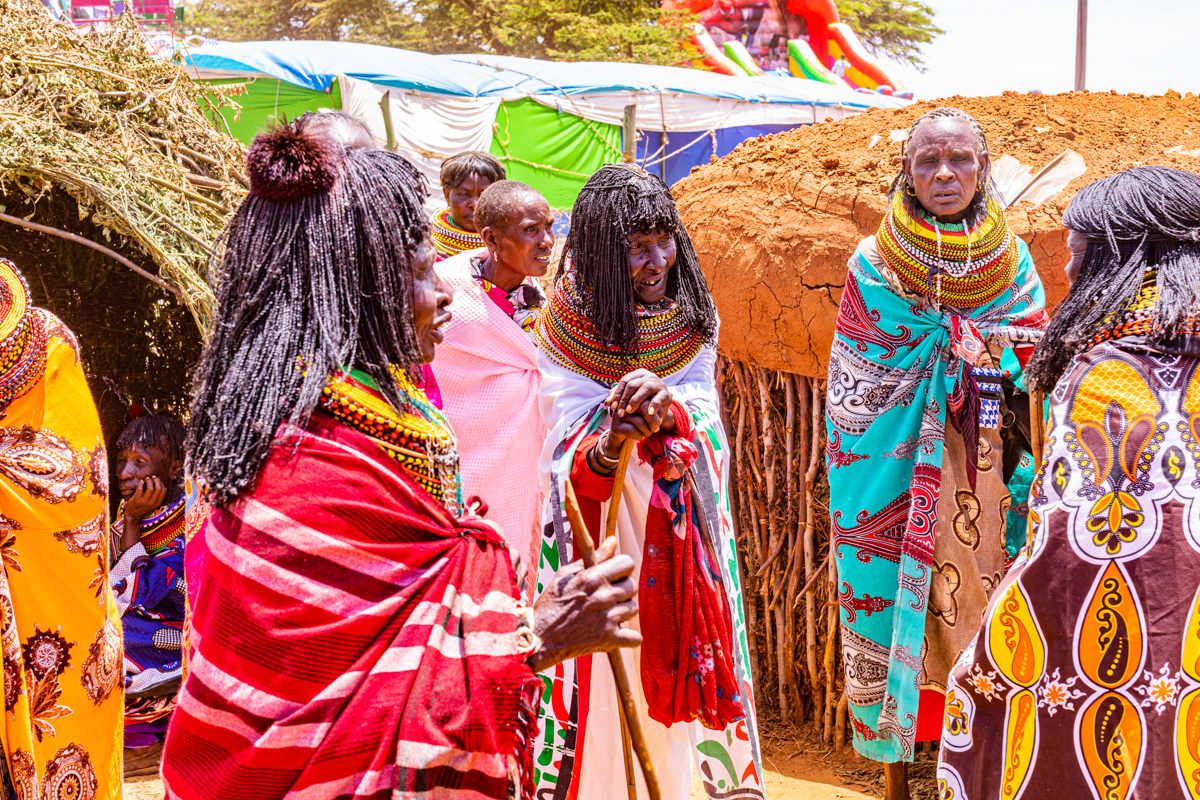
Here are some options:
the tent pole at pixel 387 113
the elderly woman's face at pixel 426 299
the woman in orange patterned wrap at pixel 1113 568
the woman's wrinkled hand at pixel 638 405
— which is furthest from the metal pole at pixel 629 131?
the elderly woman's face at pixel 426 299

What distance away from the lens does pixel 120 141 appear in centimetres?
480

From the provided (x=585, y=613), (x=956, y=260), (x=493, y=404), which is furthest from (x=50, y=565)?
(x=956, y=260)

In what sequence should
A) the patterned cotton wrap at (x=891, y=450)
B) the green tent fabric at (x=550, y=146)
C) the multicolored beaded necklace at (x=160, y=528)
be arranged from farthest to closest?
the green tent fabric at (x=550, y=146)
the multicolored beaded necklace at (x=160, y=528)
the patterned cotton wrap at (x=891, y=450)

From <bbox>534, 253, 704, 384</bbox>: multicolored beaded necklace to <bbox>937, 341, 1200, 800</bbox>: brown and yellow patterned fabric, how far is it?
1.30 meters

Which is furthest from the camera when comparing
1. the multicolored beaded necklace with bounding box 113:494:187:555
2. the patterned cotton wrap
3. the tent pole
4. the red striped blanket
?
the tent pole

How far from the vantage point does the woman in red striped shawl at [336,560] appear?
176 centimetres

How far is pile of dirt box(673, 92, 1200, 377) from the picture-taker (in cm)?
466

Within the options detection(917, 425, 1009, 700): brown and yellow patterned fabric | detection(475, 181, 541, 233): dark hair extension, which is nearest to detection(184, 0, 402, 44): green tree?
detection(475, 181, 541, 233): dark hair extension

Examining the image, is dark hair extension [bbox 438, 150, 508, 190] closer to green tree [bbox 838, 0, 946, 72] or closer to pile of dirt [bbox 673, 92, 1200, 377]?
pile of dirt [bbox 673, 92, 1200, 377]

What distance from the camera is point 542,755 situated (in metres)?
3.41

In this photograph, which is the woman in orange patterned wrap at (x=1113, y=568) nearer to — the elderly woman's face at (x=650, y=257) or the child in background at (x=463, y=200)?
the elderly woman's face at (x=650, y=257)

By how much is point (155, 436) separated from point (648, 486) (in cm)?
290

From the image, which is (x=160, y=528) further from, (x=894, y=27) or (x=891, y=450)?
(x=894, y=27)

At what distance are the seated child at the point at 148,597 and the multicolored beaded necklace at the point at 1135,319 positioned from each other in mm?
3902
